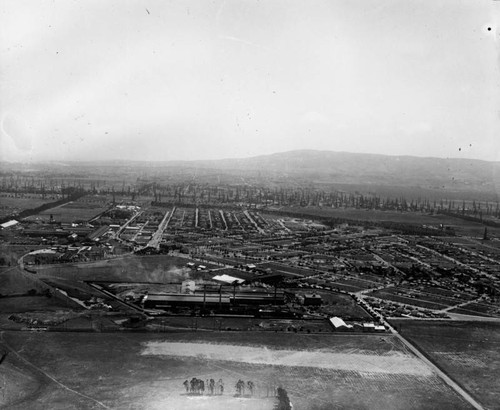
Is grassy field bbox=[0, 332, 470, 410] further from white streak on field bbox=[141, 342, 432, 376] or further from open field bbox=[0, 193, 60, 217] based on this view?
open field bbox=[0, 193, 60, 217]

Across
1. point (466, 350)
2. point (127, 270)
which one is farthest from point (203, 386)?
point (127, 270)

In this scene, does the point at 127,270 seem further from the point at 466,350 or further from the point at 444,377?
the point at 444,377

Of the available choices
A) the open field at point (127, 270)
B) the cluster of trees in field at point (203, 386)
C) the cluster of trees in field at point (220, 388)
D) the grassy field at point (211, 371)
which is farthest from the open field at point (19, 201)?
the cluster of trees in field at point (220, 388)

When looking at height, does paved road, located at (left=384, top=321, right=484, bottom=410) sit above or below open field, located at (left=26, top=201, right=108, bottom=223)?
below

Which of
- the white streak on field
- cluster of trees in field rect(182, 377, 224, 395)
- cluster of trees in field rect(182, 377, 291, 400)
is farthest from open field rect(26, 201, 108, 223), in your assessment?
cluster of trees in field rect(182, 377, 291, 400)

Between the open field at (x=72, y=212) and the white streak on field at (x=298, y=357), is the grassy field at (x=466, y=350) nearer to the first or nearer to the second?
the white streak on field at (x=298, y=357)

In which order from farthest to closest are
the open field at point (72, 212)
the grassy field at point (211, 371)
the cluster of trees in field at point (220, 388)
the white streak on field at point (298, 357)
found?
the open field at point (72, 212) → the white streak on field at point (298, 357) → the cluster of trees in field at point (220, 388) → the grassy field at point (211, 371)
